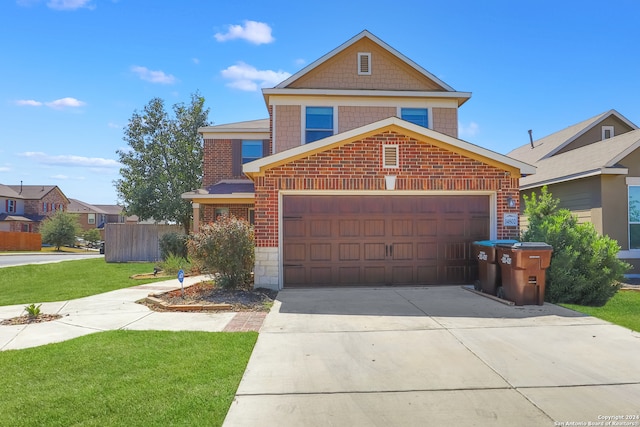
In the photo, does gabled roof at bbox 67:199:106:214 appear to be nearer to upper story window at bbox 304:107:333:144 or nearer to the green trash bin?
upper story window at bbox 304:107:333:144

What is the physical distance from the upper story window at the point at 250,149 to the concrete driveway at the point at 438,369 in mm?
10864

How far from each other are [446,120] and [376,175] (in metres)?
5.53

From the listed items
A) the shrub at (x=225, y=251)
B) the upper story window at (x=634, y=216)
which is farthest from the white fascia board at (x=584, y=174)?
the shrub at (x=225, y=251)

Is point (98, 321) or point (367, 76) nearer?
point (98, 321)

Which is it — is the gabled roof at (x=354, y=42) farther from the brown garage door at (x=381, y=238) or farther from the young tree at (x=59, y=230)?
the young tree at (x=59, y=230)

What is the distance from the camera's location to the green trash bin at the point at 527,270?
771cm

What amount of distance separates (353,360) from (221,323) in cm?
269

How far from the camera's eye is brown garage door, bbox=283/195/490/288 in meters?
9.80

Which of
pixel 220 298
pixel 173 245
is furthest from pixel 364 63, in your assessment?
pixel 173 245

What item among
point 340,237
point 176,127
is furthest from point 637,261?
point 176,127

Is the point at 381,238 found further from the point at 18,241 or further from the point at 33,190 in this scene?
the point at 33,190

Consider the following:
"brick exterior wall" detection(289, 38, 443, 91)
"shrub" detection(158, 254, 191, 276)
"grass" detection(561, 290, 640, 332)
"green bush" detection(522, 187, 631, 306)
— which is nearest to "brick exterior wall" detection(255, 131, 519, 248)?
"green bush" detection(522, 187, 631, 306)

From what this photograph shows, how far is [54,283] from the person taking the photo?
478 inches

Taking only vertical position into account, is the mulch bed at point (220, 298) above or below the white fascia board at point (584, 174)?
below
